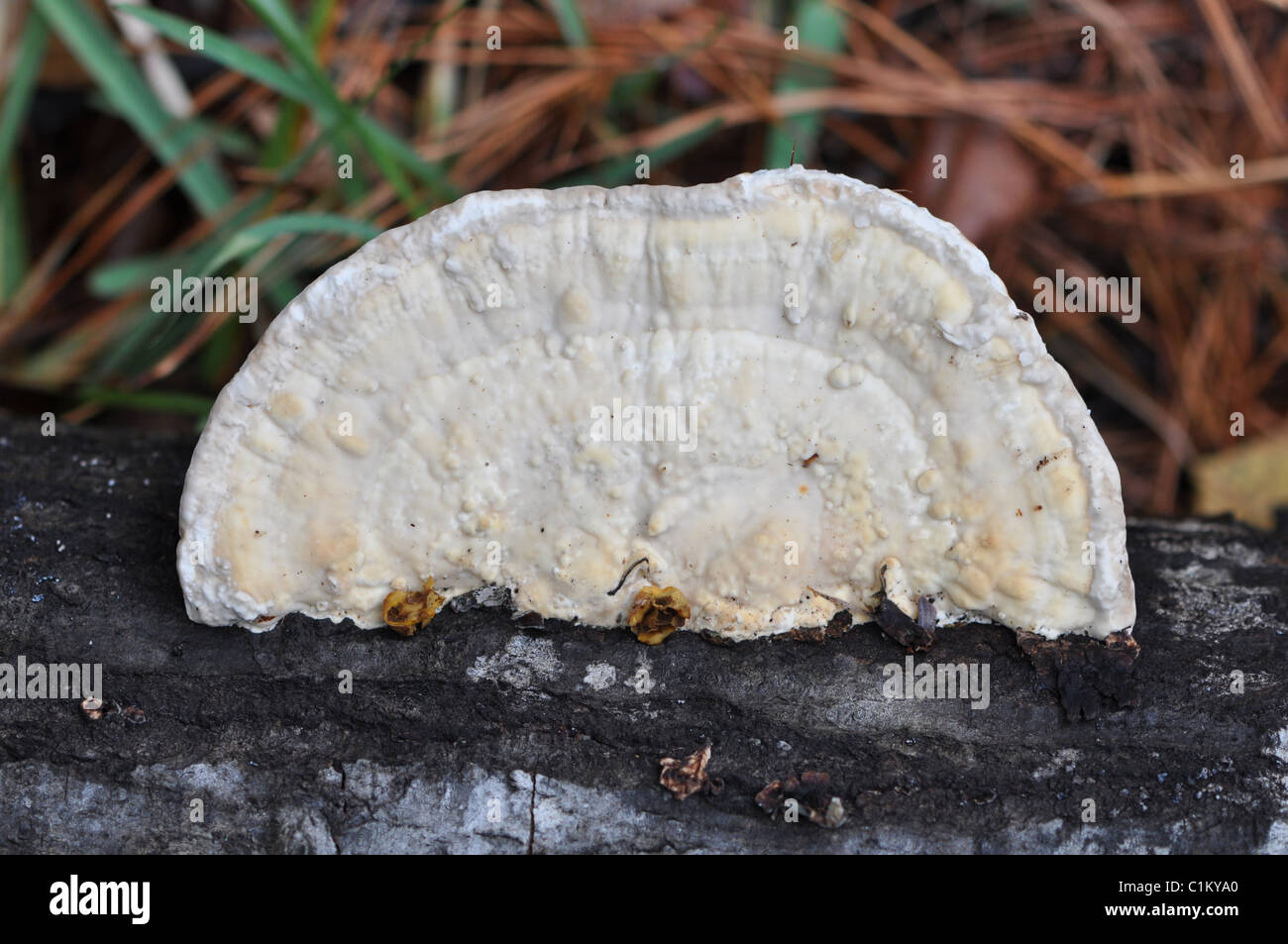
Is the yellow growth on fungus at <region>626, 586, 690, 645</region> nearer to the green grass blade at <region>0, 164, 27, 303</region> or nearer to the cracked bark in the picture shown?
the cracked bark

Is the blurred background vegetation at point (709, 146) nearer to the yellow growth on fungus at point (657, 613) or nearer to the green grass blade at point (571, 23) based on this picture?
the green grass blade at point (571, 23)

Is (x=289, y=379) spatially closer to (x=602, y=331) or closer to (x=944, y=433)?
(x=602, y=331)

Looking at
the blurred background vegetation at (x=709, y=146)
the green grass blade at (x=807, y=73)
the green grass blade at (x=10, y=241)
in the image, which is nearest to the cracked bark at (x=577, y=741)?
the blurred background vegetation at (x=709, y=146)

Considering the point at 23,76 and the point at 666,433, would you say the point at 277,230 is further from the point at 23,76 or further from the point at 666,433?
the point at 23,76

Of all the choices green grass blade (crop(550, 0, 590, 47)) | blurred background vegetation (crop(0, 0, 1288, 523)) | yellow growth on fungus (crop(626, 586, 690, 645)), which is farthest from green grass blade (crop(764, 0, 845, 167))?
yellow growth on fungus (crop(626, 586, 690, 645))

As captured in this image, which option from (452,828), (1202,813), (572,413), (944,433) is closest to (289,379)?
(572,413)

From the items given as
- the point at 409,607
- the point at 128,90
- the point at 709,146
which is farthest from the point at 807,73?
the point at 409,607
